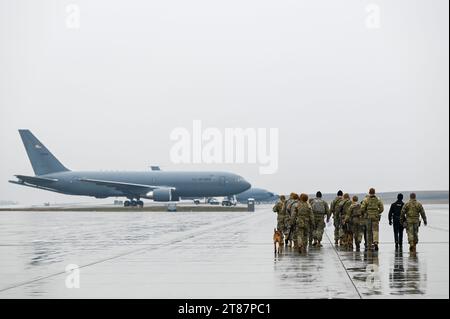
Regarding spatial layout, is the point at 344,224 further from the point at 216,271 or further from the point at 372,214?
the point at 216,271

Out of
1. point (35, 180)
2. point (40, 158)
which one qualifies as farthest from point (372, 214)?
point (40, 158)

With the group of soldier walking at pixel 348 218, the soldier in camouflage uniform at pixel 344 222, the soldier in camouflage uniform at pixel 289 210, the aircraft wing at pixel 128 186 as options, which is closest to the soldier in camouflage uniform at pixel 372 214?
the group of soldier walking at pixel 348 218

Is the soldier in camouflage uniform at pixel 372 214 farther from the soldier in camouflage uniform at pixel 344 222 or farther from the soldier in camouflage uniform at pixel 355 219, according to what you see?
the soldier in camouflage uniform at pixel 344 222

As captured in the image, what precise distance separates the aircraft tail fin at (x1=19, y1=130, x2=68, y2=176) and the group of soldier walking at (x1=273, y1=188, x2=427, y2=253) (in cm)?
6747

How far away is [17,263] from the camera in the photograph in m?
16.7

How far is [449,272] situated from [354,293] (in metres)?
3.30

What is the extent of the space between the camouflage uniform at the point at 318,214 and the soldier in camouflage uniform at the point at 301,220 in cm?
153

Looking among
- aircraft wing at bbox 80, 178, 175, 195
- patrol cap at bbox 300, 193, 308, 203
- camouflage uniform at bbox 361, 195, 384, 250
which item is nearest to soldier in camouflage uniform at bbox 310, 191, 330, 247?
camouflage uniform at bbox 361, 195, 384, 250

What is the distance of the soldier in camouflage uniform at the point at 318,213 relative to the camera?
2145 cm

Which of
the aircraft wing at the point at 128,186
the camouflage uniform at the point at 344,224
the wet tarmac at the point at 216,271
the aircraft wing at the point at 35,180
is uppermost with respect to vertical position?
the aircraft wing at the point at 35,180

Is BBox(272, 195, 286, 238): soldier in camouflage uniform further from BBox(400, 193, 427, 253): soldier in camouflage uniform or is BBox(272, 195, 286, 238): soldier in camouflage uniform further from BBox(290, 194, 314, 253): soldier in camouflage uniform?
BBox(400, 193, 427, 253): soldier in camouflage uniform

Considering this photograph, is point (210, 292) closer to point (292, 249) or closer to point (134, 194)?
point (292, 249)

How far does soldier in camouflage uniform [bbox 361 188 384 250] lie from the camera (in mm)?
20203
